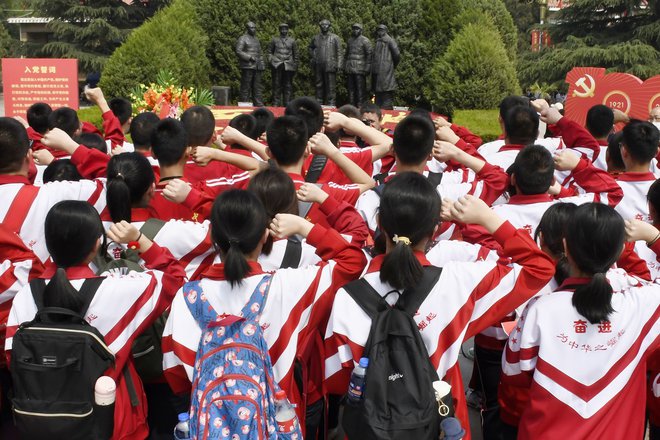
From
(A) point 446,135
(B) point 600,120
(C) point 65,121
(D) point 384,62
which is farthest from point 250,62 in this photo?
(A) point 446,135

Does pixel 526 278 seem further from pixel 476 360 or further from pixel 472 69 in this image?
pixel 472 69

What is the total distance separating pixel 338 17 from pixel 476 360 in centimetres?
1365

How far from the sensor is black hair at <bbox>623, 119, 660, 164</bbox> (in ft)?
12.1

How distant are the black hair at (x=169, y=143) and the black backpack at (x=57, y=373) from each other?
125 cm

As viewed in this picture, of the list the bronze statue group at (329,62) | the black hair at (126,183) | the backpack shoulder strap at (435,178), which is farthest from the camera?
the bronze statue group at (329,62)

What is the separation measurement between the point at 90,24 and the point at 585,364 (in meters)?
24.6

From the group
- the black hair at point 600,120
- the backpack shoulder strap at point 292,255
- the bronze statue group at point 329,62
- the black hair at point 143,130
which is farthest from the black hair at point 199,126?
the bronze statue group at point 329,62

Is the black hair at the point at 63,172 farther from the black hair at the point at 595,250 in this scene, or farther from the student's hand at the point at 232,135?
the black hair at the point at 595,250

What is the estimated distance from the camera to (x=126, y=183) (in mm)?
2965

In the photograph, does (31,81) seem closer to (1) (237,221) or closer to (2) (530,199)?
(2) (530,199)

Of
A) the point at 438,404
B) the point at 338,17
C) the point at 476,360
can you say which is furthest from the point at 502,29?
the point at 438,404

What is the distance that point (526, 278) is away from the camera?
2.38 m

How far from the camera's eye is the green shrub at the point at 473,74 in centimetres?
1327

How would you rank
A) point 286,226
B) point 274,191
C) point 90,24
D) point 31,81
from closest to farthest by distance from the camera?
point 286,226 < point 274,191 < point 31,81 < point 90,24
